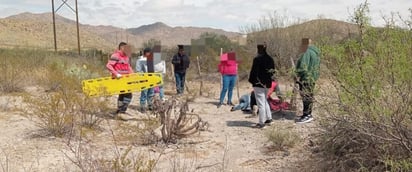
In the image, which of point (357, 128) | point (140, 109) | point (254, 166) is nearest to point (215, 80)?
point (140, 109)

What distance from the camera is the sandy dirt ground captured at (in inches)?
213

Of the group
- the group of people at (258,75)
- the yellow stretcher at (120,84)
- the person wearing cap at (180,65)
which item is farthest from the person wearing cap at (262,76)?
the person wearing cap at (180,65)

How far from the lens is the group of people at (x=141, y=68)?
8305 mm

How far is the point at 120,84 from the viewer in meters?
8.19

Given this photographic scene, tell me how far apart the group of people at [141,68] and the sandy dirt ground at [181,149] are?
0.68 meters

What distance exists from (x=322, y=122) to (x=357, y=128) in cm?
56

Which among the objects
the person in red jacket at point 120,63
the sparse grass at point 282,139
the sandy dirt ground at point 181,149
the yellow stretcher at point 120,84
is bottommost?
the sandy dirt ground at point 181,149

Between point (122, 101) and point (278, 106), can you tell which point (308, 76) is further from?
point (122, 101)

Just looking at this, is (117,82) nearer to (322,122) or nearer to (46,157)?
(46,157)

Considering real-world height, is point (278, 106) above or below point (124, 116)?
above

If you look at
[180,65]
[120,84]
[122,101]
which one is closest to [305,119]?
[120,84]

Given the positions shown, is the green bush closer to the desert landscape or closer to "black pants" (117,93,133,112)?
the desert landscape

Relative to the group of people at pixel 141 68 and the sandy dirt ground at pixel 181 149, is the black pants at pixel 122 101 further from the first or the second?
the sandy dirt ground at pixel 181 149

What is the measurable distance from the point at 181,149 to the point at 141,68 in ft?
12.9
